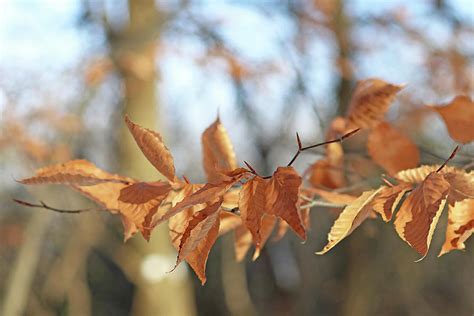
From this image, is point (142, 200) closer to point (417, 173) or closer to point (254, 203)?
point (254, 203)

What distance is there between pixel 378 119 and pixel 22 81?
3.02 metres

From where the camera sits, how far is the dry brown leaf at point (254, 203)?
0.53 m

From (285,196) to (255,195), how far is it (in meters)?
0.04

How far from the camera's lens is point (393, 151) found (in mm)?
845

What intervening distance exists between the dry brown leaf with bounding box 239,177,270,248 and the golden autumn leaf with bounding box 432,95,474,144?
0.34 m

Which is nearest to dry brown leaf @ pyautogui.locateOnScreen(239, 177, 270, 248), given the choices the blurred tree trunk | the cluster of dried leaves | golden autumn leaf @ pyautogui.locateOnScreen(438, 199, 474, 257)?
the cluster of dried leaves

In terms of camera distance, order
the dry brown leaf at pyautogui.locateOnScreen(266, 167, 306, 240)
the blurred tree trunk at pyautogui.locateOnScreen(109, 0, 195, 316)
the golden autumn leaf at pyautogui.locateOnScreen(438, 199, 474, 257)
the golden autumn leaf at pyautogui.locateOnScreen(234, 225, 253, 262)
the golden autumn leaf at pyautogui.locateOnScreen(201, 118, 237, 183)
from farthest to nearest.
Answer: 1. the blurred tree trunk at pyautogui.locateOnScreen(109, 0, 195, 316)
2. the golden autumn leaf at pyautogui.locateOnScreen(234, 225, 253, 262)
3. the golden autumn leaf at pyautogui.locateOnScreen(201, 118, 237, 183)
4. the golden autumn leaf at pyautogui.locateOnScreen(438, 199, 474, 257)
5. the dry brown leaf at pyautogui.locateOnScreen(266, 167, 306, 240)

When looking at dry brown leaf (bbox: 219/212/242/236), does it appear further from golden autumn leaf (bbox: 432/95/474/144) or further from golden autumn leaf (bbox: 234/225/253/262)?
golden autumn leaf (bbox: 432/95/474/144)

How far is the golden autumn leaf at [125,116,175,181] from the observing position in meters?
0.59

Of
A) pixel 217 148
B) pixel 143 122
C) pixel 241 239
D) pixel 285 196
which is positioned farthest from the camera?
pixel 143 122

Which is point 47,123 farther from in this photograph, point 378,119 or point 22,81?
point 378,119

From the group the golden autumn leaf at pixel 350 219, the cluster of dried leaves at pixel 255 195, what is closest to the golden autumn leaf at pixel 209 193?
the cluster of dried leaves at pixel 255 195

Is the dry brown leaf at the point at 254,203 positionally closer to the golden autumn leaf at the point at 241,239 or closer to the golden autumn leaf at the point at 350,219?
the golden autumn leaf at the point at 350,219

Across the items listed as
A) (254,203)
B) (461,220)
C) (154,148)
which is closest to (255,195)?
(254,203)
